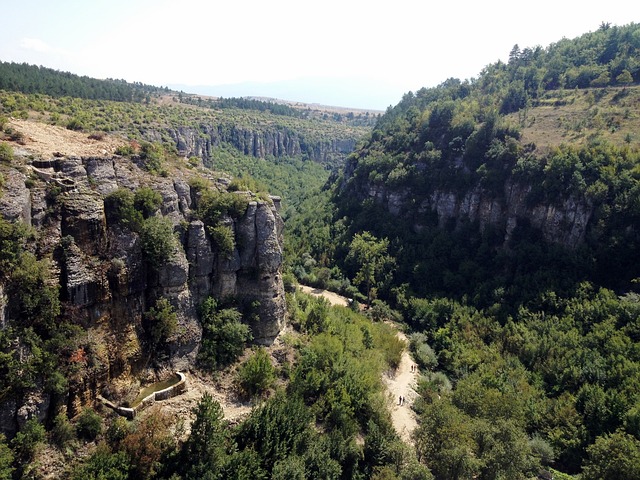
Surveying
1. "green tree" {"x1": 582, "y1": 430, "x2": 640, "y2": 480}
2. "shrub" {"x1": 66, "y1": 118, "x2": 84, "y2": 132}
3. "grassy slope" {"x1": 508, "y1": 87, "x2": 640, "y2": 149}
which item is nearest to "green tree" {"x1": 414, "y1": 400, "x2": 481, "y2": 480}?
"green tree" {"x1": 582, "y1": 430, "x2": 640, "y2": 480}

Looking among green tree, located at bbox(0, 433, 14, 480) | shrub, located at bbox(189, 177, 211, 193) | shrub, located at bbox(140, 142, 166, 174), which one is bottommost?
green tree, located at bbox(0, 433, 14, 480)

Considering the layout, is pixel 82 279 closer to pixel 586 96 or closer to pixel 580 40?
pixel 586 96

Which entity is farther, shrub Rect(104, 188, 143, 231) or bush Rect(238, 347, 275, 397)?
bush Rect(238, 347, 275, 397)

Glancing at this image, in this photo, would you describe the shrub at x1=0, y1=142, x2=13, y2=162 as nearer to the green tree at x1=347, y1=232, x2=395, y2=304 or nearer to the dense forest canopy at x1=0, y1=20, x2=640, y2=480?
the dense forest canopy at x1=0, y1=20, x2=640, y2=480

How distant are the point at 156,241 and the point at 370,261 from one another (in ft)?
156

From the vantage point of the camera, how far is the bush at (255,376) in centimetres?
3108

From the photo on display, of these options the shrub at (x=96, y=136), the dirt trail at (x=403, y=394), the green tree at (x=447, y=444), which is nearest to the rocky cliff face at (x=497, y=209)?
the dirt trail at (x=403, y=394)

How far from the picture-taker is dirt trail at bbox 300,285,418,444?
38.4 m

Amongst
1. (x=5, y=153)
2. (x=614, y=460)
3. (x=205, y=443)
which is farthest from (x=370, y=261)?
(x=5, y=153)

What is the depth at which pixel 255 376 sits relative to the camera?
31.1 m

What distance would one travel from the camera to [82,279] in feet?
85.5

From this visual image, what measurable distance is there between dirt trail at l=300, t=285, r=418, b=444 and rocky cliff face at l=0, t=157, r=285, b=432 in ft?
49.5

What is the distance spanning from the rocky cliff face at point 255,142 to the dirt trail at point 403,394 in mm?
61323

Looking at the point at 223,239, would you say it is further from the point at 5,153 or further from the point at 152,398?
the point at 5,153
